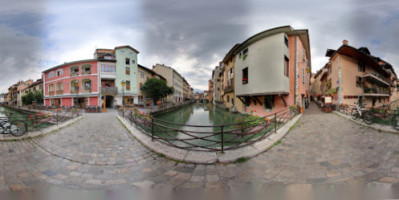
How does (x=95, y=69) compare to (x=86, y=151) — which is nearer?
(x=86, y=151)

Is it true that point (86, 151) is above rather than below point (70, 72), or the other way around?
below

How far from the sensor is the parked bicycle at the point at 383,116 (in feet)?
16.6

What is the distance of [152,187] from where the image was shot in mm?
2322

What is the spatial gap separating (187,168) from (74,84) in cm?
2397

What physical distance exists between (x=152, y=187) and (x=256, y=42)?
409 inches

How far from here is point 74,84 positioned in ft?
64.3

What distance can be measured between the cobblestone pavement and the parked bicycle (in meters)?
1.80

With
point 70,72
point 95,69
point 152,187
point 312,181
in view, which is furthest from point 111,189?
point 70,72

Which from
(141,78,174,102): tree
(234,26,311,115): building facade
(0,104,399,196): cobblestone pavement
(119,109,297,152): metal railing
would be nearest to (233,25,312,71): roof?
(234,26,311,115): building facade

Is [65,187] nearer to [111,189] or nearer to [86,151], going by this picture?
[111,189]

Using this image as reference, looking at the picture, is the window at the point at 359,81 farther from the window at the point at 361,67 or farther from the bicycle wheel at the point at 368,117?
the bicycle wheel at the point at 368,117

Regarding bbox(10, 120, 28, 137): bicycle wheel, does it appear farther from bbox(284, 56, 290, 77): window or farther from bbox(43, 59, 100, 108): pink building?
bbox(43, 59, 100, 108): pink building

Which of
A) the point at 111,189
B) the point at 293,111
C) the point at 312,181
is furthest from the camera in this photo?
the point at 293,111

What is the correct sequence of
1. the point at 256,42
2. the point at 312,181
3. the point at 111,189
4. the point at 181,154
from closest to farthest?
1. the point at 111,189
2. the point at 312,181
3. the point at 181,154
4. the point at 256,42
